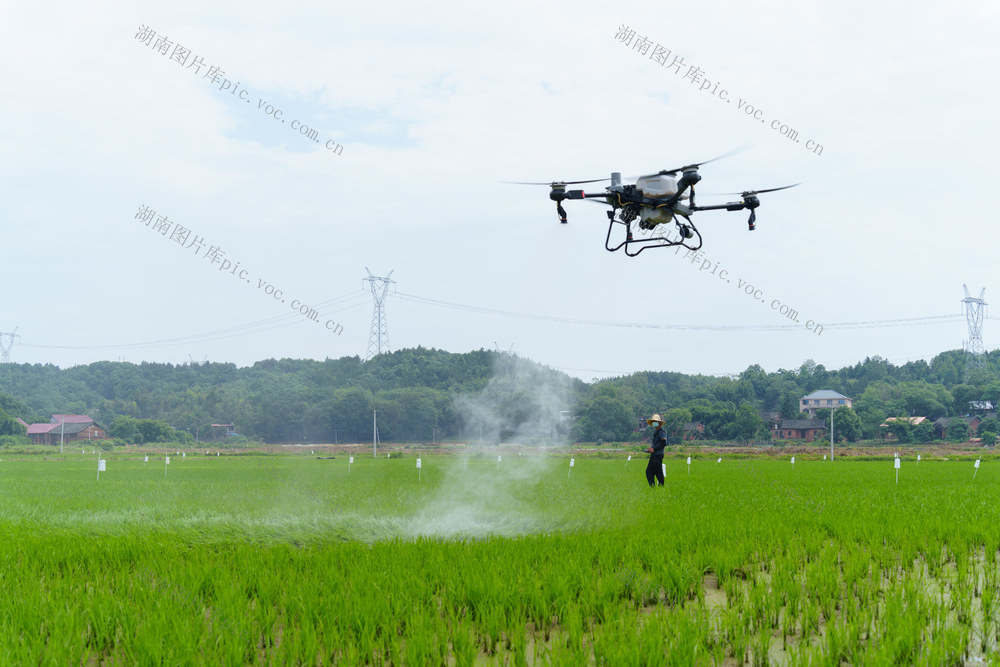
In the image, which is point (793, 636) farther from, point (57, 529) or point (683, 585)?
point (57, 529)

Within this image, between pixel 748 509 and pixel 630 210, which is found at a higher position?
pixel 630 210

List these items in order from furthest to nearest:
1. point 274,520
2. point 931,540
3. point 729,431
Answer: point 729,431 < point 274,520 < point 931,540

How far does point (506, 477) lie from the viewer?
70.2 ft

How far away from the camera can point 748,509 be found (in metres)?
12.5

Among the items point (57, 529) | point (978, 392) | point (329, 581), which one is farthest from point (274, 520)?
point (978, 392)

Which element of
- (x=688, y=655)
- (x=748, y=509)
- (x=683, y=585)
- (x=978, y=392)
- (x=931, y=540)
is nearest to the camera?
(x=688, y=655)

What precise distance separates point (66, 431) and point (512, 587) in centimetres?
8456

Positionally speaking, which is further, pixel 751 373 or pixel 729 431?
A: pixel 751 373

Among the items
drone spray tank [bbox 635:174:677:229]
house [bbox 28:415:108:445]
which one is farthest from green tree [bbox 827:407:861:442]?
house [bbox 28:415:108:445]

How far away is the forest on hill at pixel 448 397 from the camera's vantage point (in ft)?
98.3

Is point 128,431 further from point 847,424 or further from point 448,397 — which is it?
point 847,424

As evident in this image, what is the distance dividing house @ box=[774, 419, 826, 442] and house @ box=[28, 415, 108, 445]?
73.3 meters

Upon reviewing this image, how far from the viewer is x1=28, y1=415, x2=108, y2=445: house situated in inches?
3036

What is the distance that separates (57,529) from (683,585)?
31.0 feet
